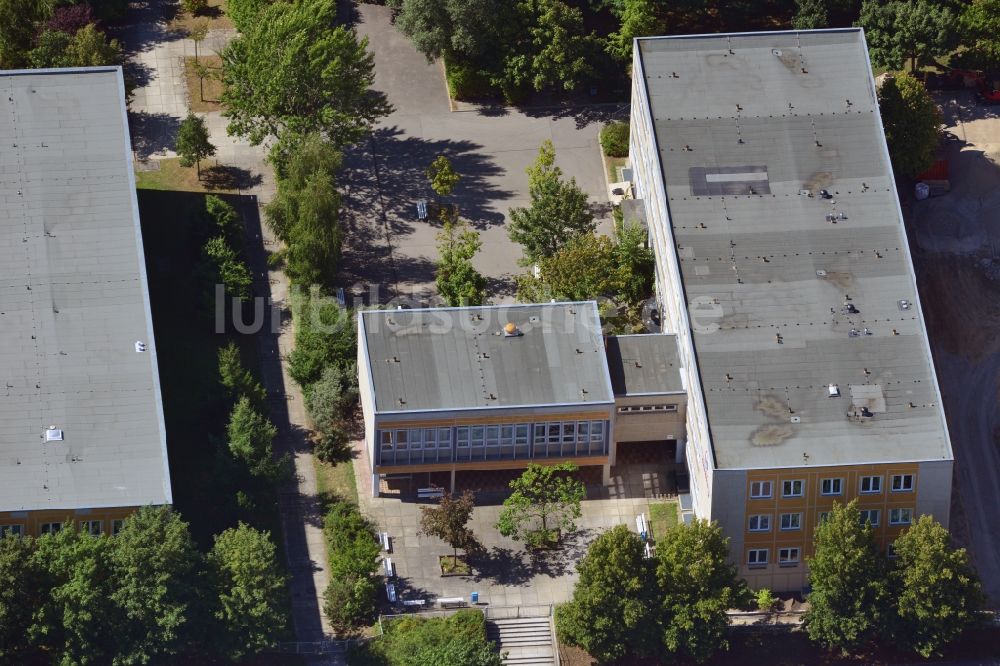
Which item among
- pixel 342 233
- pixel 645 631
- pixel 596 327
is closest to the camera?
pixel 645 631

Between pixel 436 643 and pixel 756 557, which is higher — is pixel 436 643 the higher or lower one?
the lower one

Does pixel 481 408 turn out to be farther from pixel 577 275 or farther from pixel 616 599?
pixel 616 599

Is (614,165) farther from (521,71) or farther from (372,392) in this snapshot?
(372,392)

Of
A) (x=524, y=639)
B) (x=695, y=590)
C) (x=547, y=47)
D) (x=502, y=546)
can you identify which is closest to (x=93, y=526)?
(x=502, y=546)

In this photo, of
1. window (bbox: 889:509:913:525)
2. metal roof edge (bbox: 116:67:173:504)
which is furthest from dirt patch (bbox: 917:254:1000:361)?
metal roof edge (bbox: 116:67:173:504)

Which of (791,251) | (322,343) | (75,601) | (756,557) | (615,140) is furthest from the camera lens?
(615,140)

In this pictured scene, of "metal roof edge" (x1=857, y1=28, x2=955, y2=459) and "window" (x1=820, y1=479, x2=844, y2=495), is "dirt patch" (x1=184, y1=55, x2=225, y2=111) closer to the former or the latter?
"metal roof edge" (x1=857, y1=28, x2=955, y2=459)

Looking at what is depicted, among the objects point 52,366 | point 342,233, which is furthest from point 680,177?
Answer: point 52,366
